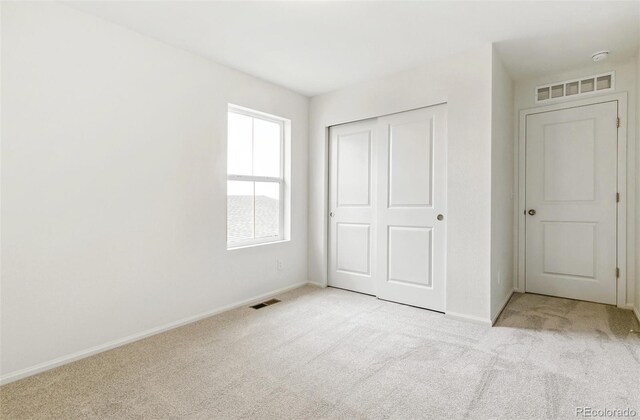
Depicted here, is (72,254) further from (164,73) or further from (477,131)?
(477,131)

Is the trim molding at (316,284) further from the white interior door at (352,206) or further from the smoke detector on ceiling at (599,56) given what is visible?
the smoke detector on ceiling at (599,56)

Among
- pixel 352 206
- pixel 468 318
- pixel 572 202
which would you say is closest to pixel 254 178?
pixel 352 206

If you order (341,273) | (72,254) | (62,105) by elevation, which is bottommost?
(341,273)

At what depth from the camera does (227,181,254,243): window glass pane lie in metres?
3.32

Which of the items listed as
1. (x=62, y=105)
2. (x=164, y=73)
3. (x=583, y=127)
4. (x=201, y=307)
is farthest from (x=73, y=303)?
(x=583, y=127)

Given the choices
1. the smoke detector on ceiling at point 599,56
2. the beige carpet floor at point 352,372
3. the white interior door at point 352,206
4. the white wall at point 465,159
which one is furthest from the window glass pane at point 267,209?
the smoke detector on ceiling at point 599,56

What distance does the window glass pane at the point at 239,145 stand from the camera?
10.8 ft

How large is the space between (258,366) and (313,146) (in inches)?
109

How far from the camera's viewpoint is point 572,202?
3.43 meters

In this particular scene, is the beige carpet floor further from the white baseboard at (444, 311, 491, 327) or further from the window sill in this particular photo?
the window sill

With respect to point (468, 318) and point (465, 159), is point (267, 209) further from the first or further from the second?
point (468, 318)

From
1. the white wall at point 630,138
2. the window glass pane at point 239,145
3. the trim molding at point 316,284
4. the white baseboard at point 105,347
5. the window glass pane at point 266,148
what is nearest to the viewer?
the white baseboard at point 105,347

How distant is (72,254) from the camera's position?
86.3 inches

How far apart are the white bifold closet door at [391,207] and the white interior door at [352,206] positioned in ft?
0.04
